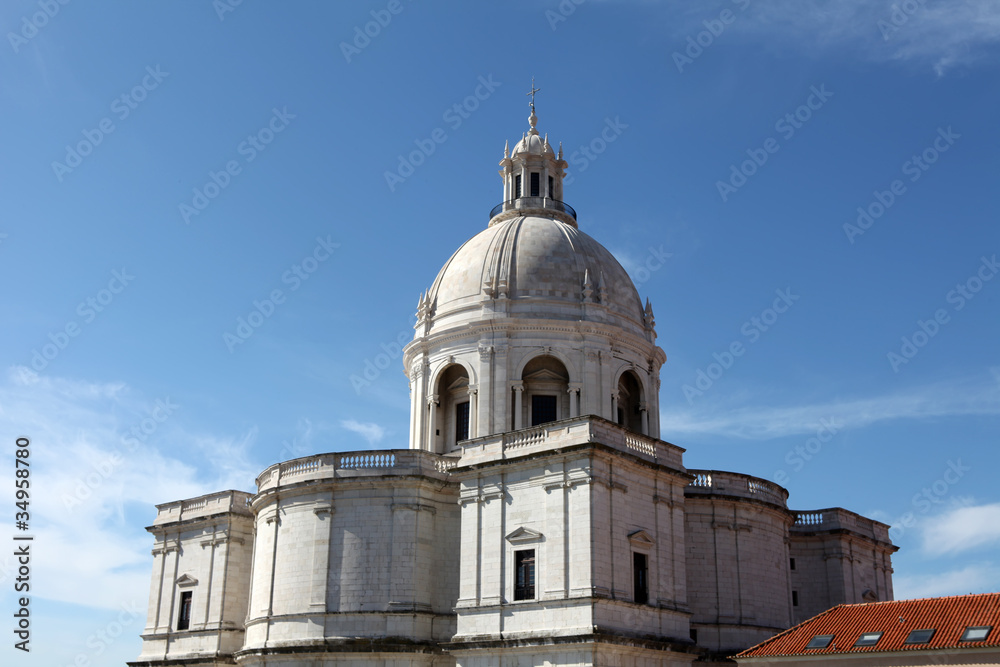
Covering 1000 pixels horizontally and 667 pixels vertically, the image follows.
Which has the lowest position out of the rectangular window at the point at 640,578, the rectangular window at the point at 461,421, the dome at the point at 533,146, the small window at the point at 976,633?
the small window at the point at 976,633

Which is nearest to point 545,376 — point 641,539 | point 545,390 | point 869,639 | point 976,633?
point 545,390

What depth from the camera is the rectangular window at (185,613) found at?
48625mm

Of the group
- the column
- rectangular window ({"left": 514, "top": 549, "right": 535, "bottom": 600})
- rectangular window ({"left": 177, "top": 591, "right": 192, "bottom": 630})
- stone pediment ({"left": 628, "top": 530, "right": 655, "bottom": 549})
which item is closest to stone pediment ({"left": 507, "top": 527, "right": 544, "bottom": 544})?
rectangular window ({"left": 514, "top": 549, "right": 535, "bottom": 600})

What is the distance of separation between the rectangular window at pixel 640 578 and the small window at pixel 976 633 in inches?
409

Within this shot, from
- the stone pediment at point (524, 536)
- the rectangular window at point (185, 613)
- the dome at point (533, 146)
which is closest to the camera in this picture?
the stone pediment at point (524, 536)

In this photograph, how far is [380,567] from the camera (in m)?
38.9

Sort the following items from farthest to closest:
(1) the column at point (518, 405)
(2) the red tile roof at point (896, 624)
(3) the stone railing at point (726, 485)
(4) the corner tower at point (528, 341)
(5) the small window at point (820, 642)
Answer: (4) the corner tower at point (528, 341), (1) the column at point (518, 405), (3) the stone railing at point (726, 485), (5) the small window at point (820, 642), (2) the red tile roof at point (896, 624)

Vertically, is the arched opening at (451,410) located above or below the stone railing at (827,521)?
above

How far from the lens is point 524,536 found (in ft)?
118

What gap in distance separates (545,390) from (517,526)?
11.4m

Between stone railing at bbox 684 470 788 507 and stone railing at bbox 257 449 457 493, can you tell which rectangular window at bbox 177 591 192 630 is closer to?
stone railing at bbox 257 449 457 493

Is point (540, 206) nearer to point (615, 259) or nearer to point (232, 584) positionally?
point (615, 259)

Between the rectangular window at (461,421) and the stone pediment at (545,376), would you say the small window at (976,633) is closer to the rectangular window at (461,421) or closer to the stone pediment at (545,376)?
the stone pediment at (545,376)

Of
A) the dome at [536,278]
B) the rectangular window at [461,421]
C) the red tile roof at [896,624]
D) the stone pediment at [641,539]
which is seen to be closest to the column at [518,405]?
the rectangular window at [461,421]
